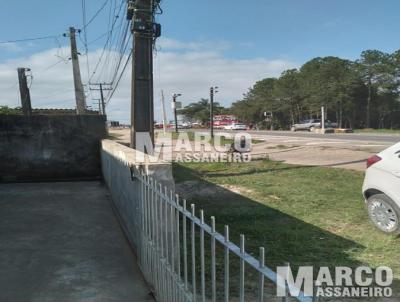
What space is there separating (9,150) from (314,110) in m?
59.4

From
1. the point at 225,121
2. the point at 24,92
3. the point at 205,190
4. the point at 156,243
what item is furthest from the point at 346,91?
the point at 156,243

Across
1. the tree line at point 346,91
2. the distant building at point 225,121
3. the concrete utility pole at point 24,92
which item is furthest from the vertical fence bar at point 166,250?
the distant building at point 225,121

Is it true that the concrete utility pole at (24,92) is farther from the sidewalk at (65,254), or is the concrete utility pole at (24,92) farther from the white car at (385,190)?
the white car at (385,190)

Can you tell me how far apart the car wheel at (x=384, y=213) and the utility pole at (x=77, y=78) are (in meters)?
22.2

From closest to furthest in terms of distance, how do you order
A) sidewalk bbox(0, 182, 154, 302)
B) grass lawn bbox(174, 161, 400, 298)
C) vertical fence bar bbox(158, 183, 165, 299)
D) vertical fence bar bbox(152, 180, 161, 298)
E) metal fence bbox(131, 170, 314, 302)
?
metal fence bbox(131, 170, 314, 302) → vertical fence bar bbox(158, 183, 165, 299) → vertical fence bar bbox(152, 180, 161, 298) → sidewalk bbox(0, 182, 154, 302) → grass lawn bbox(174, 161, 400, 298)

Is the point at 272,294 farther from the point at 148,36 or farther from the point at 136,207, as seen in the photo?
the point at 148,36

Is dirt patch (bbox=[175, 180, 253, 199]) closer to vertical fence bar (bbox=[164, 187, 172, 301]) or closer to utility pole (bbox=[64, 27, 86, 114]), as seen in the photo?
vertical fence bar (bbox=[164, 187, 172, 301])

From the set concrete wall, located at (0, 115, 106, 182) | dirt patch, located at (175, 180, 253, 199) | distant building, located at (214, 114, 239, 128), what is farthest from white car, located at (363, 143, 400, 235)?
distant building, located at (214, 114, 239, 128)

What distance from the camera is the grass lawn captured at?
5441mm

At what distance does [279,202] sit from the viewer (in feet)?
28.6

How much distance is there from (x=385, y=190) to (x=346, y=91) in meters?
58.5

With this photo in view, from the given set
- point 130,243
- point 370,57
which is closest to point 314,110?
point 370,57

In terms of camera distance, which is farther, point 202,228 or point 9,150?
point 9,150

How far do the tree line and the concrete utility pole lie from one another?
4982 centimetres
